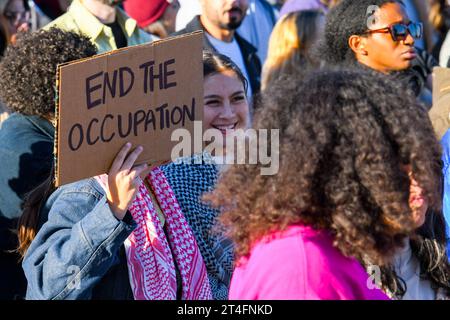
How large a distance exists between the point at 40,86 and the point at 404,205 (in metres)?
1.95

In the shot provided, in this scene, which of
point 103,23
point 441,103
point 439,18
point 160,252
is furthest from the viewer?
point 439,18

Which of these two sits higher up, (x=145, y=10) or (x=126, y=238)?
(x=145, y=10)

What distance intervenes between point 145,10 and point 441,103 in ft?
10.5

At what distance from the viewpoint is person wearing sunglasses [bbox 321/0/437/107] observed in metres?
5.08

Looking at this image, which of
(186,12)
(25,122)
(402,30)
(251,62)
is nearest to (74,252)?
(25,122)

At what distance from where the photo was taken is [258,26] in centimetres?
750

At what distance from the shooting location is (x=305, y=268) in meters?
2.17

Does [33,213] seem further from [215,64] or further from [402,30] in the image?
[402,30]

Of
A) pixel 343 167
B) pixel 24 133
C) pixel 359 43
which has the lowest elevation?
pixel 343 167

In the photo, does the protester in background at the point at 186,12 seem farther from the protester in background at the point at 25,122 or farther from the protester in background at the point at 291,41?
the protester in background at the point at 25,122

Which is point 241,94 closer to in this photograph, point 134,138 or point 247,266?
point 134,138

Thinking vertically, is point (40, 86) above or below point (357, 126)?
above

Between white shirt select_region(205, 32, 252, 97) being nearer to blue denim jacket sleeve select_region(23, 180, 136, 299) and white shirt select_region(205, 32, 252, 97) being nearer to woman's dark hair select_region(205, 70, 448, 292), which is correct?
blue denim jacket sleeve select_region(23, 180, 136, 299)
